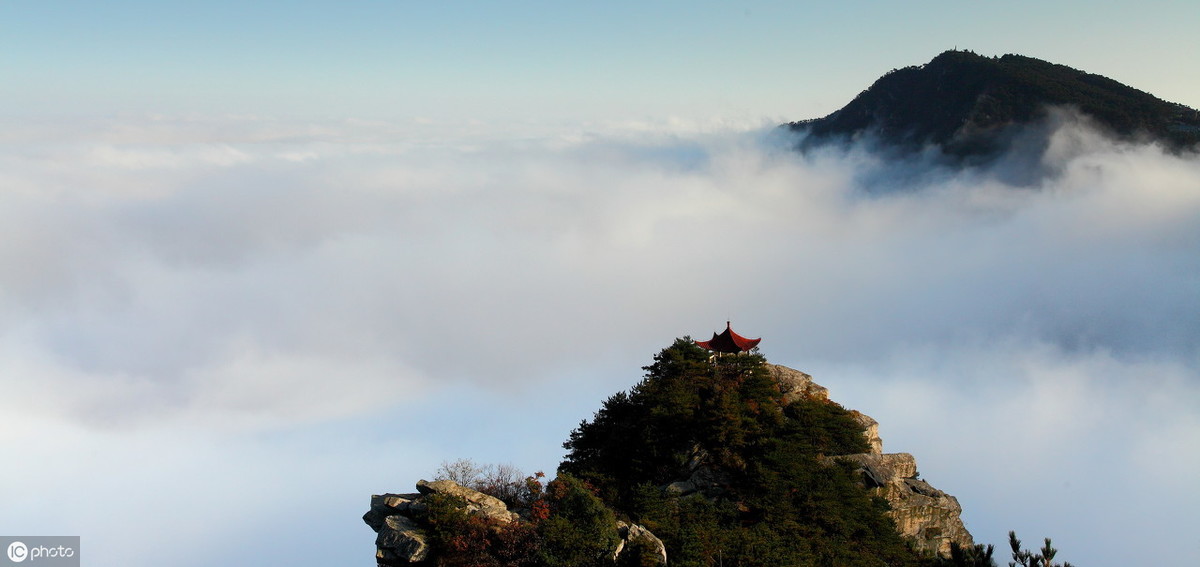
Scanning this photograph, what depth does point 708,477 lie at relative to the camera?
44.0m

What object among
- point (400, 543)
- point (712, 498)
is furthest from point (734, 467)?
point (400, 543)

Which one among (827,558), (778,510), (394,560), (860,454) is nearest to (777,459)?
(778,510)

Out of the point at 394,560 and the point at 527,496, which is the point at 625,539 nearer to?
the point at 527,496

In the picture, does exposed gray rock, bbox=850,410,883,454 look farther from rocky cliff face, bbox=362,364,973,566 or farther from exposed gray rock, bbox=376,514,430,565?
exposed gray rock, bbox=376,514,430,565

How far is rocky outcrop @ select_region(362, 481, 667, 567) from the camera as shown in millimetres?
35219

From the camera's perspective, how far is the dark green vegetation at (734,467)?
39.2m

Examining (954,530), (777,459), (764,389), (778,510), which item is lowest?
(954,530)

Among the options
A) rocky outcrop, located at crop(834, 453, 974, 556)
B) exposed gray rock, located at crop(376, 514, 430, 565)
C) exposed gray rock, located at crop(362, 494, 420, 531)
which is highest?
exposed gray rock, located at crop(362, 494, 420, 531)

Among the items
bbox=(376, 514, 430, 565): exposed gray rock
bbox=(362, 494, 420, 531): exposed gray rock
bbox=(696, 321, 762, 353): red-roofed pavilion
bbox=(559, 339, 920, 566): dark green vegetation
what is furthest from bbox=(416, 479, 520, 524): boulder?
bbox=(696, 321, 762, 353): red-roofed pavilion

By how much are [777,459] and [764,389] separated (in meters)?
5.14

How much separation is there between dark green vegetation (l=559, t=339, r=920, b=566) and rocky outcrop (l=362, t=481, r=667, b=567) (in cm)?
193

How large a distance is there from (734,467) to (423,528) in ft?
58.1

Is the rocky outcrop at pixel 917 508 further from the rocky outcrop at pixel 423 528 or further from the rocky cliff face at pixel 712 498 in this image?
the rocky outcrop at pixel 423 528

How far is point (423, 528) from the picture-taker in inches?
1427
